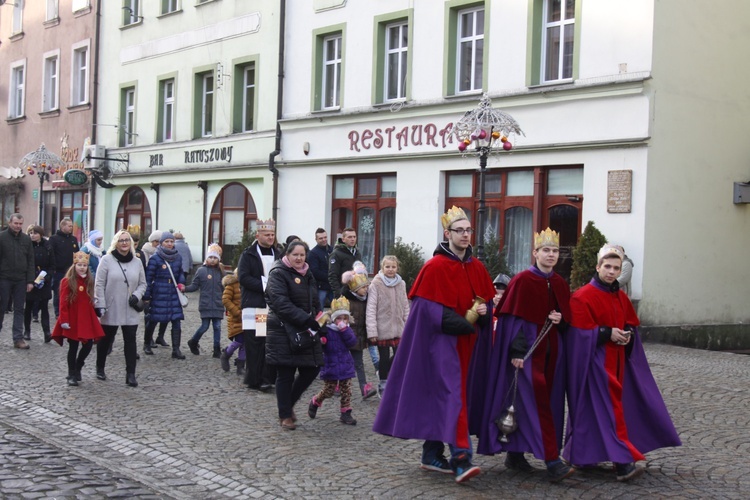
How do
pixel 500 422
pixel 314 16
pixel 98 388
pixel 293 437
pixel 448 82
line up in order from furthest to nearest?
pixel 314 16
pixel 448 82
pixel 98 388
pixel 293 437
pixel 500 422

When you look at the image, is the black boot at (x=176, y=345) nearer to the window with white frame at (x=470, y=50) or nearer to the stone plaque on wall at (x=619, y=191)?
the stone plaque on wall at (x=619, y=191)

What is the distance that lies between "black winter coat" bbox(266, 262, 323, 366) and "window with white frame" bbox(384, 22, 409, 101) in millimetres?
13224

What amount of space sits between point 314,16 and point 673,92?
9.80m

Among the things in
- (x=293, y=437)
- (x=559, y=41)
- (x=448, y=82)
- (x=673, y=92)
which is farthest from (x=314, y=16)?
(x=293, y=437)

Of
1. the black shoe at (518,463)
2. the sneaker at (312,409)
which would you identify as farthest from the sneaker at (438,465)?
the sneaker at (312,409)

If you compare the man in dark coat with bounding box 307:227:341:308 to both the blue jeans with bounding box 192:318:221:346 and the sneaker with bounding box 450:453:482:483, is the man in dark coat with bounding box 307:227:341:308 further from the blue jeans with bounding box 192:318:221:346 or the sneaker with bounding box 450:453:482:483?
the sneaker with bounding box 450:453:482:483

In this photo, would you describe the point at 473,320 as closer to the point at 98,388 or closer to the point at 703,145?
the point at 98,388

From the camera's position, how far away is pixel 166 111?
98.0 ft

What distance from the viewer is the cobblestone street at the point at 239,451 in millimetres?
6875

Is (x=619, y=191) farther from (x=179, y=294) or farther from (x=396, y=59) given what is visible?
(x=179, y=294)

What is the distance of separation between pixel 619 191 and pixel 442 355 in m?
10.8

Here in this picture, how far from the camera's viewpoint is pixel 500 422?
706cm

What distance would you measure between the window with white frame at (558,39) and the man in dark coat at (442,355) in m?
11.9

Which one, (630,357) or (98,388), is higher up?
(630,357)
